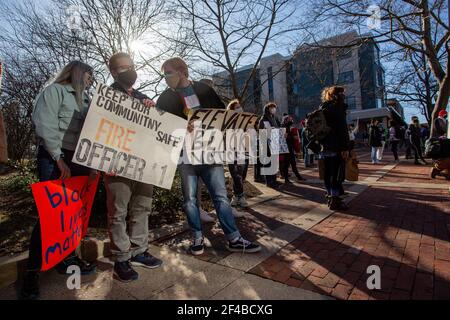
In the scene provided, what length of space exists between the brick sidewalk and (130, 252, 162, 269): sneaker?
3.11 ft

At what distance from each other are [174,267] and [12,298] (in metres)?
1.30

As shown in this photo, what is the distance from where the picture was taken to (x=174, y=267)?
8.82 feet

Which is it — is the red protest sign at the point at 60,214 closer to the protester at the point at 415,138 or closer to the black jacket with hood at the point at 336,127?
the black jacket with hood at the point at 336,127

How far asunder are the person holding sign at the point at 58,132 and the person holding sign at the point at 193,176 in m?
0.79

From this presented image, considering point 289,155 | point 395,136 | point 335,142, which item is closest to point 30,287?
point 335,142

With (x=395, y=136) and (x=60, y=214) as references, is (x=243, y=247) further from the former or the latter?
(x=395, y=136)

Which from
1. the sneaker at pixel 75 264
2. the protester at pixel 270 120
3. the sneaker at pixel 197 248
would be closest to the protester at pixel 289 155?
the protester at pixel 270 120

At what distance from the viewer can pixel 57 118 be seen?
2.38m

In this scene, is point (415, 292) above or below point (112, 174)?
below

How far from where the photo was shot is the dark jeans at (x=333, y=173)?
454cm

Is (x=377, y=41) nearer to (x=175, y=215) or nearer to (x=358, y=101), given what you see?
(x=175, y=215)

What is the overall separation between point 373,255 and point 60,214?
2.90m

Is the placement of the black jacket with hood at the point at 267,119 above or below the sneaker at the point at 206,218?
above

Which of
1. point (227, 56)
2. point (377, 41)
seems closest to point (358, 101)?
point (377, 41)
